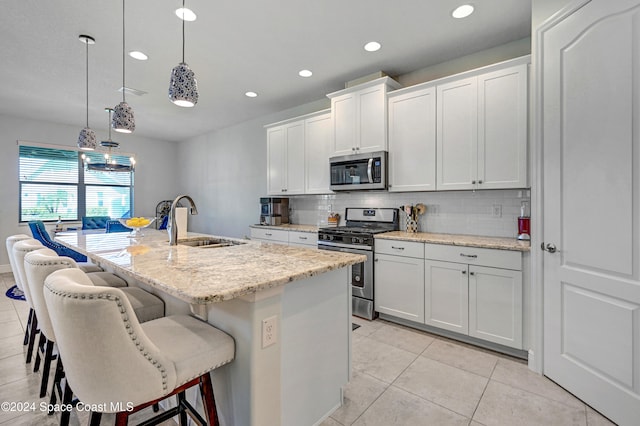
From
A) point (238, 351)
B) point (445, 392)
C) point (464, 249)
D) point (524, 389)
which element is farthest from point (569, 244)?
point (238, 351)

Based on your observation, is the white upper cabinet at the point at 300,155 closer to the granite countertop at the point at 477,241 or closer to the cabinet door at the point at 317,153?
the cabinet door at the point at 317,153

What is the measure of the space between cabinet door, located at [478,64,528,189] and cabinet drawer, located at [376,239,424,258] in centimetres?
79

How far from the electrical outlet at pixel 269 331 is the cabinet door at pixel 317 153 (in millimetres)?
2789

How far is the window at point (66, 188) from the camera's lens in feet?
18.3

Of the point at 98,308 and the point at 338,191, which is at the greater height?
the point at 338,191

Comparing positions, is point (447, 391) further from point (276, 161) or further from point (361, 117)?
point (276, 161)

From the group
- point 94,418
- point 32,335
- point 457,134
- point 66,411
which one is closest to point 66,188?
point 32,335

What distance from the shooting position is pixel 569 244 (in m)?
1.97

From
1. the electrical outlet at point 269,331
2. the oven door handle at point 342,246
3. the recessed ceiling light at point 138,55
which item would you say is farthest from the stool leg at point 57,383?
the recessed ceiling light at point 138,55

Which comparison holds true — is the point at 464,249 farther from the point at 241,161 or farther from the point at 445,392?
the point at 241,161

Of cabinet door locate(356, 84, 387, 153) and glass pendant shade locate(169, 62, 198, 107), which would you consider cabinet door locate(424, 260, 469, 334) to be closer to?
cabinet door locate(356, 84, 387, 153)

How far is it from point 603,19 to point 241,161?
16.7 feet

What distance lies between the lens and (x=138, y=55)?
315cm

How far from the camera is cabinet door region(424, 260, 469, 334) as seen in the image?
2.64 meters
